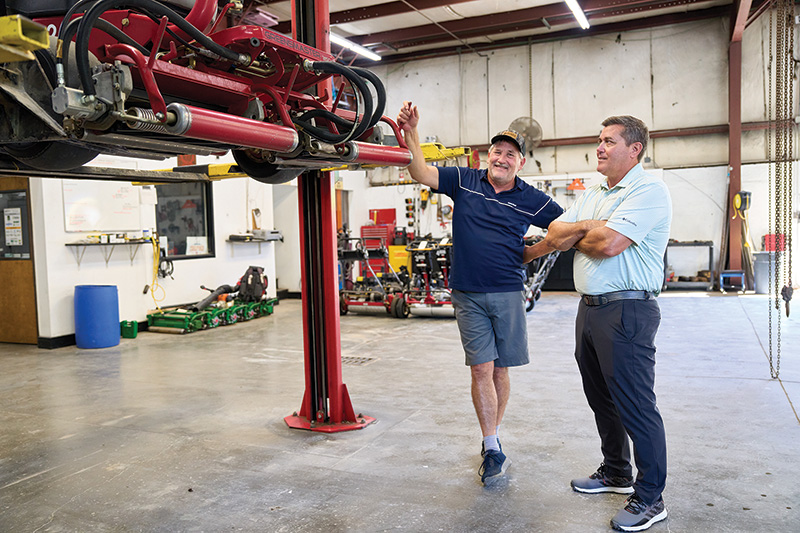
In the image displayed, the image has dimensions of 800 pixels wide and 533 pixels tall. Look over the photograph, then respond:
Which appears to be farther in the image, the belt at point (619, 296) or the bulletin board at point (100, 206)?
the bulletin board at point (100, 206)

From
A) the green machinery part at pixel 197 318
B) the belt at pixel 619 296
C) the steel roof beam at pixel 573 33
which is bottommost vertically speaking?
the green machinery part at pixel 197 318

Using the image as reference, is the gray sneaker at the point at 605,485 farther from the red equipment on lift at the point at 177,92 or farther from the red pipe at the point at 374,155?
the red pipe at the point at 374,155

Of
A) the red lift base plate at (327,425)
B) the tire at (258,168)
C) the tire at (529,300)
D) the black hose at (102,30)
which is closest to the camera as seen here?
the black hose at (102,30)

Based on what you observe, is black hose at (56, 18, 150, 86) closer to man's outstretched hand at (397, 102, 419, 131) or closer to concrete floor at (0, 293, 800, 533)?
man's outstretched hand at (397, 102, 419, 131)

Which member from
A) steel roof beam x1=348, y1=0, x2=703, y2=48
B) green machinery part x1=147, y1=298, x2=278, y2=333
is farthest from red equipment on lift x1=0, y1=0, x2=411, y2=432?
steel roof beam x1=348, y1=0, x2=703, y2=48

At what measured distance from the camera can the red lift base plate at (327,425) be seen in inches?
156

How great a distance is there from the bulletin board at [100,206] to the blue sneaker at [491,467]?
6292 millimetres

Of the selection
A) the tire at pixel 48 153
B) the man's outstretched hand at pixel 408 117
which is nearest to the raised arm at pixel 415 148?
the man's outstretched hand at pixel 408 117

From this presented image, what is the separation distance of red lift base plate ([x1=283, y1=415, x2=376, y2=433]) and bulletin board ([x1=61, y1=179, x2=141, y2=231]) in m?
4.85

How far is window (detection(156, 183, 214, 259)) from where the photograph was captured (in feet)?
29.9

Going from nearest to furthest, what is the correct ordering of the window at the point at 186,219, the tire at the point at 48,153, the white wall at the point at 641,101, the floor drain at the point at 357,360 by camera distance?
the tire at the point at 48,153 < the floor drain at the point at 357,360 < the window at the point at 186,219 < the white wall at the point at 641,101

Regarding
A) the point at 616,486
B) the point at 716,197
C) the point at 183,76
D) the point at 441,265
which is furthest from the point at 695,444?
the point at 716,197

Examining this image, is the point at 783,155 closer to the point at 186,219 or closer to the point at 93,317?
the point at 93,317

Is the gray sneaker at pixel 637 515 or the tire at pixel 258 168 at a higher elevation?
the tire at pixel 258 168
